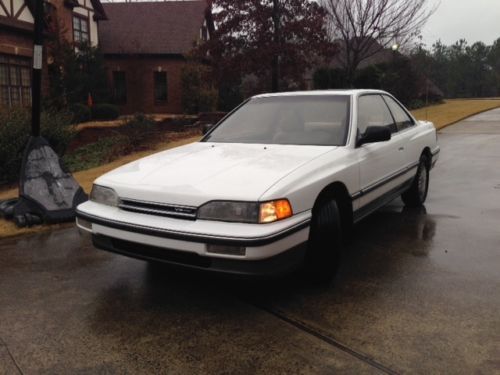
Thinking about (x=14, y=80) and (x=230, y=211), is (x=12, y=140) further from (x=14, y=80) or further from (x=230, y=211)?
(x=14, y=80)

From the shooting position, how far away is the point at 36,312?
3.64m

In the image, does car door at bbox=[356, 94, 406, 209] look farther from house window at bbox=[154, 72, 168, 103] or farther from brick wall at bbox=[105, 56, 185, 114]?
house window at bbox=[154, 72, 168, 103]

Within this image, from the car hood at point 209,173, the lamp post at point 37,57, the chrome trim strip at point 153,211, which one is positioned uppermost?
the lamp post at point 37,57

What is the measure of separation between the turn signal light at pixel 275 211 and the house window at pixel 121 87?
26.8m

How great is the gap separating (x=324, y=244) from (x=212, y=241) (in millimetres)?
952

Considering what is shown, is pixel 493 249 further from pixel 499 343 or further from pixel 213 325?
pixel 213 325

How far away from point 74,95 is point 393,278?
63.4ft

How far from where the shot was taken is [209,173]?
12.3 ft

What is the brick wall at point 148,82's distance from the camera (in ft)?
92.4

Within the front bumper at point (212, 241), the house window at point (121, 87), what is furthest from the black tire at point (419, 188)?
the house window at point (121, 87)

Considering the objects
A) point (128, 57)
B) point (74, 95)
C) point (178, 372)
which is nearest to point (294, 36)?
point (74, 95)

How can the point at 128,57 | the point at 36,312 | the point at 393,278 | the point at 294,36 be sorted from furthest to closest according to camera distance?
the point at 128,57 < the point at 294,36 < the point at 393,278 < the point at 36,312

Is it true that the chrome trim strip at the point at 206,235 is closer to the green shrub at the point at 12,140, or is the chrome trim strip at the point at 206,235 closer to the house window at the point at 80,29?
the green shrub at the point at 12,140

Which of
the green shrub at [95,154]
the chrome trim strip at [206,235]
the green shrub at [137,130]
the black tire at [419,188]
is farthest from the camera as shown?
the green shrub at [137,130]
